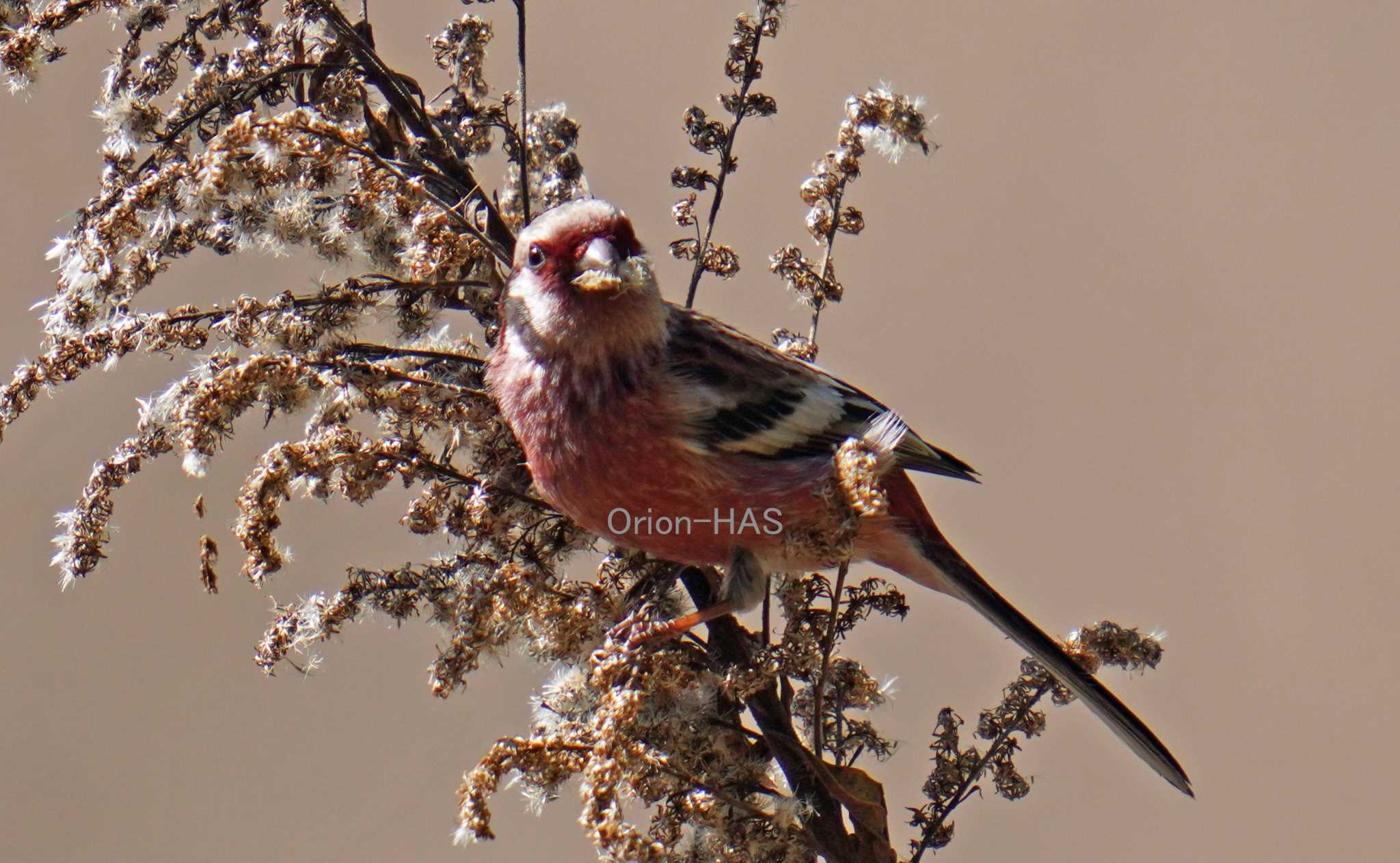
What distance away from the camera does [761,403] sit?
1.97 meters

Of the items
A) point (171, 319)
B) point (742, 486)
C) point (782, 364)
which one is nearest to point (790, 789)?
point (742, 486)

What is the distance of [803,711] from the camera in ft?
5.45

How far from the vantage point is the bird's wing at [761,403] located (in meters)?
1.92

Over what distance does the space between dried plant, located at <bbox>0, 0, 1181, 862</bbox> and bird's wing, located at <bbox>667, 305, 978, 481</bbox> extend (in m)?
0.19

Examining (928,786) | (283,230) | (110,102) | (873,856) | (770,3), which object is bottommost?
(873,856)

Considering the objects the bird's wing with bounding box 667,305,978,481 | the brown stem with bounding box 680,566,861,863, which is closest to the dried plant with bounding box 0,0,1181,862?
the brown stem with bounding box 680,566,861,863

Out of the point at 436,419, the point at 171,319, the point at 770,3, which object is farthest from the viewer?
the point at 770,3

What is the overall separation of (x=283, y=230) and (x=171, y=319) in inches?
7.1

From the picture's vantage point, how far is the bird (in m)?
1.75

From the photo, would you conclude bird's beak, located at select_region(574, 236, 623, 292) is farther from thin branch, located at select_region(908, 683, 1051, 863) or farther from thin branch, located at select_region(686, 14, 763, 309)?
thin branch, located at select_region(908, 683, 1051, 863)

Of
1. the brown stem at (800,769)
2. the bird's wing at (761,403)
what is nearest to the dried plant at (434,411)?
the brown stem at (800,769)

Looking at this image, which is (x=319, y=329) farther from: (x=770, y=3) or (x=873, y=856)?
(x=873, y=856)

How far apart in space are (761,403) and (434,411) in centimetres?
55

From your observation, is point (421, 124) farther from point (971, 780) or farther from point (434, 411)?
point (971, 780)
